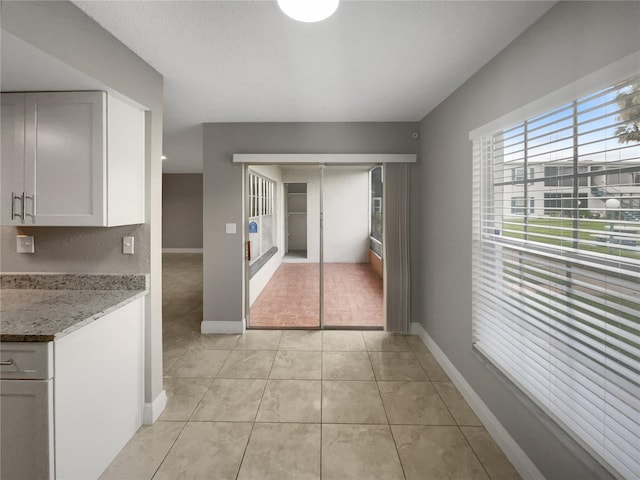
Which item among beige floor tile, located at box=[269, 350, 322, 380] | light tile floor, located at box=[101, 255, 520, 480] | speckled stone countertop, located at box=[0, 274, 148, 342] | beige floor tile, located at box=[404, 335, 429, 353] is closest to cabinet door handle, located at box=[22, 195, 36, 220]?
speckled stone countertop, located at box=[0, 274, 148, 342]

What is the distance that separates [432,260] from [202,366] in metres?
2.50

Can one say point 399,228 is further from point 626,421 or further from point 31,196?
point 31,196

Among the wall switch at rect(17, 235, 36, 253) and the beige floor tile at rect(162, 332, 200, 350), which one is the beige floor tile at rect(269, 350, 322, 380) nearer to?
the beige floor tile at rect(162, 332, 200, 350)

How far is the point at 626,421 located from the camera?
50.1 inches

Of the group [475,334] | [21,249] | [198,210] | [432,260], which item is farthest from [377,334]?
[198,210]

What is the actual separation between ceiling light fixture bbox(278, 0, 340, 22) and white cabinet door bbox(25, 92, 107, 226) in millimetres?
1242

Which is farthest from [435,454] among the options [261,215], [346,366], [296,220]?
[296,220]

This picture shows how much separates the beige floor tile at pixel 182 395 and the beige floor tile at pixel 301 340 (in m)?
0.95

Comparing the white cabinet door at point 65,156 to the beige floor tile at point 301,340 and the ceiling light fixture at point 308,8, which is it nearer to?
the ceiling light fixture at point 308,8

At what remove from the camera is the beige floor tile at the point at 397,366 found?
9.58 feet

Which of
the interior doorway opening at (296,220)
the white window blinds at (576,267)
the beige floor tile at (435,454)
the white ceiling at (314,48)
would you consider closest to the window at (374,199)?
the interior doorway opening at (296,220)

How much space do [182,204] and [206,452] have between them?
9001mm

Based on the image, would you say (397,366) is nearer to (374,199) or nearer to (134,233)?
(134,233)

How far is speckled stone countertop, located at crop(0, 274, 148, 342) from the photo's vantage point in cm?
152
